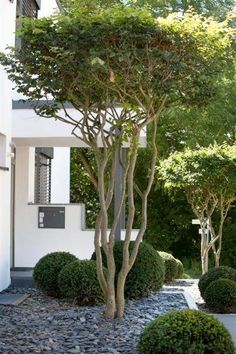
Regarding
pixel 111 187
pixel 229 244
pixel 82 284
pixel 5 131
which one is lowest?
pixel 229 244

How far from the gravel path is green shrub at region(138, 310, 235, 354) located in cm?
60

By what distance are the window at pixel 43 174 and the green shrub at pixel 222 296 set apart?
6.35m

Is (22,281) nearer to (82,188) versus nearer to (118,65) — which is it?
(118,65)

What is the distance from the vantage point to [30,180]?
49.3 feet

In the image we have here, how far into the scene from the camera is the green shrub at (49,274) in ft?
34.0

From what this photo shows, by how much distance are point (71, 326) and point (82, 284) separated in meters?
1.64

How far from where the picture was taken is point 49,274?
10.4 metres

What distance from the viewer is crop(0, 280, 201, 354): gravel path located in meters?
6.57

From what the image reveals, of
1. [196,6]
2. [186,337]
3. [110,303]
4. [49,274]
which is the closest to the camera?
[186,337]

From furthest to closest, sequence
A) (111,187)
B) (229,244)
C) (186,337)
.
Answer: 1. (229,244)
2. (111,187)
3. (186,337)

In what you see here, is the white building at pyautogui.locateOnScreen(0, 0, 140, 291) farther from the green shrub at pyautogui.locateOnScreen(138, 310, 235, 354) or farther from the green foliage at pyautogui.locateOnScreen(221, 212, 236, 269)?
the green foliage at pyautogui.locateOnScreen(221, 212, 236, 269)

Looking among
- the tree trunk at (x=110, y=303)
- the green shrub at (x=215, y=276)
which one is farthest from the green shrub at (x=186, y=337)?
the green shrub at (x=215, y=276)

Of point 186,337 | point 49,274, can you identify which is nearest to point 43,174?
point 49,274

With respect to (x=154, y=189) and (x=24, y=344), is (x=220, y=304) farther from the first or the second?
(x=154, y=189)
